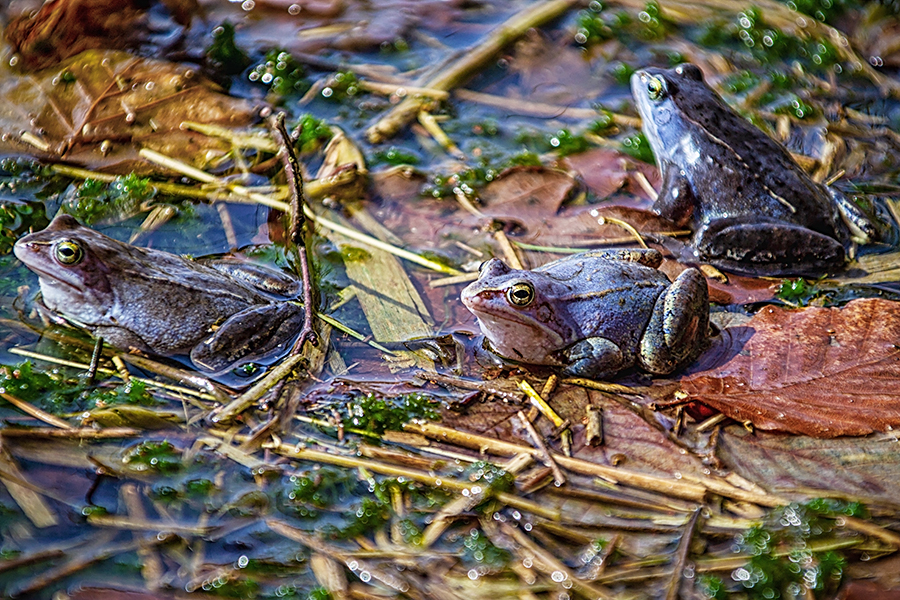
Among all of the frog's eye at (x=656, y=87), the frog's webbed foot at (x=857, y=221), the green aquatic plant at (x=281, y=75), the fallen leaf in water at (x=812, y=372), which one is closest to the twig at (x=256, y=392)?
the fallen leaf in water at (x=812, y=372)

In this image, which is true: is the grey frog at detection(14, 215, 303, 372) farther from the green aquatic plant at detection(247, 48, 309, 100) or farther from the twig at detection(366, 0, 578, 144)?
the green aquatic plant at detection(247, 48, 309, 100)

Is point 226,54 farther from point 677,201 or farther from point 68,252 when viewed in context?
point 677,201

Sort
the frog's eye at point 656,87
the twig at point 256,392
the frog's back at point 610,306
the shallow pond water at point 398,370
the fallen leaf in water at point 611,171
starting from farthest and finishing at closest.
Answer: the fallen leaf in water at point 611,171, the frog's eye at point 656,87, the frog's back at point 610,306, the twig at point 256,392, the shallow pond water at point 398,370

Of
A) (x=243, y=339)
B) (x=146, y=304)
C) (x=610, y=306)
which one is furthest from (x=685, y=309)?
(x=146, y=304)

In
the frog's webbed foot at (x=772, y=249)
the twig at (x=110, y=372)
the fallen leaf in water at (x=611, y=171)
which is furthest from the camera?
the fallen leaf in water at (x=611, y=171)

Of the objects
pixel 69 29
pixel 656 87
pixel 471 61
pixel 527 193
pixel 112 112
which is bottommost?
pixel 527 193

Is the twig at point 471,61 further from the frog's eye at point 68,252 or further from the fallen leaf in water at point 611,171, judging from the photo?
the frog's eye at point 68,252

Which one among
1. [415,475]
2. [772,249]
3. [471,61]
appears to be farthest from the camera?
[471,61]
